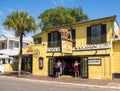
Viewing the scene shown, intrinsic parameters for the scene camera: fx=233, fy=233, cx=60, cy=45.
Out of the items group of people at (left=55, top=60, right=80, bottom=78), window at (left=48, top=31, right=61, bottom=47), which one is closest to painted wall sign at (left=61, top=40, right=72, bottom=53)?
group of people at (left=55, top=60, right=80, bottom=78)

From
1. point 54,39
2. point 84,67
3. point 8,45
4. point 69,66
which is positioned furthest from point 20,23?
point 8,45

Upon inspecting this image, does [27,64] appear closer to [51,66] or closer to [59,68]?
[51,66]

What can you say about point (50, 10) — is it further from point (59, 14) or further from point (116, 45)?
point (116, 45)

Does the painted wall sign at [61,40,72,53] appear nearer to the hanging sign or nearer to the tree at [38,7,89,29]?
the hanging sign

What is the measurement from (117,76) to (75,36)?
19.7ft

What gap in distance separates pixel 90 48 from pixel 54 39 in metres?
4.96

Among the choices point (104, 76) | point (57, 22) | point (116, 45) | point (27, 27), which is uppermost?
point (57, 22)

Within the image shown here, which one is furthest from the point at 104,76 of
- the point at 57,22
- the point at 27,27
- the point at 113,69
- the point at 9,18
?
the point at 57,22

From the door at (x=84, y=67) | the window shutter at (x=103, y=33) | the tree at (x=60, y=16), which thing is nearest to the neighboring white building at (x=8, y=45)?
the tree at (x=60, y=16)

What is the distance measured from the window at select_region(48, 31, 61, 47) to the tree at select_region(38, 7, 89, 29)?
19.6m

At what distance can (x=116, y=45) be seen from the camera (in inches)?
874

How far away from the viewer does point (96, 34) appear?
22891mm

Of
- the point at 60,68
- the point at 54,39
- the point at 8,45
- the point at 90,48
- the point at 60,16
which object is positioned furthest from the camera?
the point at 60,16

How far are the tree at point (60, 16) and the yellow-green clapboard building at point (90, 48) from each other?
19887 millimetres
